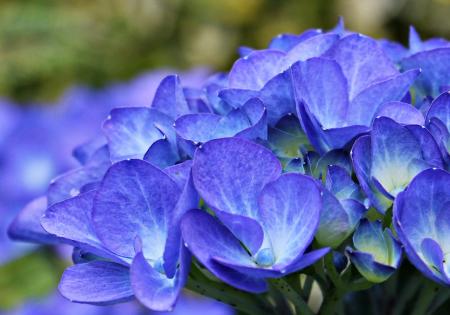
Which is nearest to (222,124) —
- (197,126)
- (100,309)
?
(197,126)

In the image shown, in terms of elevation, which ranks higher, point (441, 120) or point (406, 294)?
point (441, 120)

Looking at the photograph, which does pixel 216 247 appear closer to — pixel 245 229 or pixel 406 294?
pixel 245 229

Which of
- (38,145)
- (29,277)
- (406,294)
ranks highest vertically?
(406,294)

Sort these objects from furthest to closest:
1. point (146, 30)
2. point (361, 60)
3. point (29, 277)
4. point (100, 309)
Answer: point (146, 30) < point (29, 277) < point (100, 309) < point (361, 60)

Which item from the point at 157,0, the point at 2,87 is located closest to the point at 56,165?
the point at 2,87

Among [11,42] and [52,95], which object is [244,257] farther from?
[52,95]

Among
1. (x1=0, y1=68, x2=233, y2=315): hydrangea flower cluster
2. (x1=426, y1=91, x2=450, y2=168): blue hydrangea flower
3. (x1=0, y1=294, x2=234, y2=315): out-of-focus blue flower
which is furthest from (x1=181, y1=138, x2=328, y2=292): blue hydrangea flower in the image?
(x1=0, y1=68, x2=233, y2=315): hydrangea flower cluster

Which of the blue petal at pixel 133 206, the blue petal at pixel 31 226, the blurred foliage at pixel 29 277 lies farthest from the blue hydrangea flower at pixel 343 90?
the blurred foliage at pixel 29 277

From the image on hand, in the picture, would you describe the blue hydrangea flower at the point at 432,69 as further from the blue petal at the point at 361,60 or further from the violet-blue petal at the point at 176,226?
the violet-blue petal at the point at 176,226
